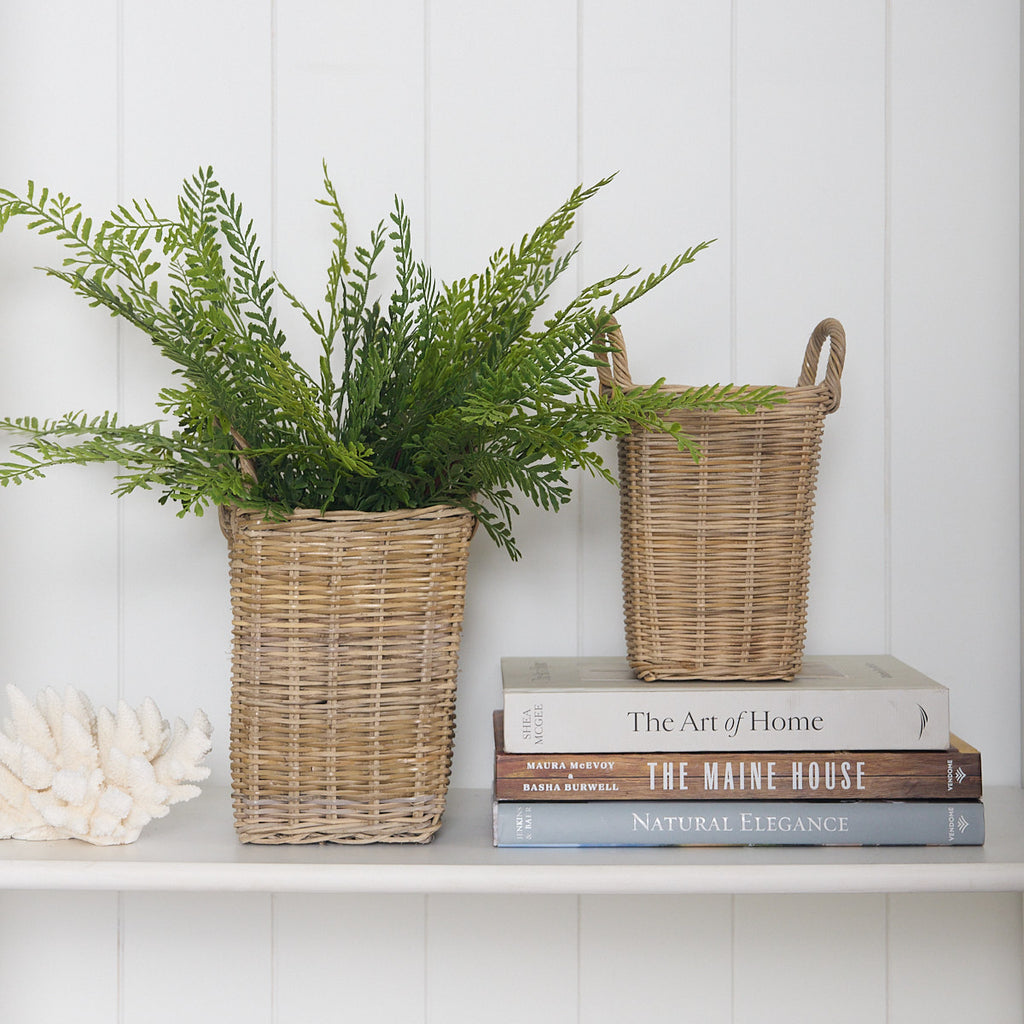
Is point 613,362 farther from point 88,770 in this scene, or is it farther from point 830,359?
point 88,770

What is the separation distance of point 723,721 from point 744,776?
4 centimetres

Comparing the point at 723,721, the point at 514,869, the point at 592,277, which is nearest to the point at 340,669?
the point at 514,869

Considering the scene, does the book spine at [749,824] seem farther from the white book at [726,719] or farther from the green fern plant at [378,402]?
the green fern plant at [378,402]

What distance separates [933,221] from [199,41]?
0.72m

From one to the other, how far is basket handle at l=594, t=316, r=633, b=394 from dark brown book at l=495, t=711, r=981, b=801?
0.29 metres

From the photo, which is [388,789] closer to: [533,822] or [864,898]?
[533,822]

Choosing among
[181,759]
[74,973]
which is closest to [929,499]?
[181,759]

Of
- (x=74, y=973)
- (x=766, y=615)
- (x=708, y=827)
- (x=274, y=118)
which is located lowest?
(x=74, y=973)

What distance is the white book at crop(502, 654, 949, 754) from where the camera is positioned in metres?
0.74

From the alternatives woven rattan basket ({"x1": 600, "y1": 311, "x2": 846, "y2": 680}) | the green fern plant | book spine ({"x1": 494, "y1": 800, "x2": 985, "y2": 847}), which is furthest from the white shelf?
the green fern plant

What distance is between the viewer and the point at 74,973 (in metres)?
0.94

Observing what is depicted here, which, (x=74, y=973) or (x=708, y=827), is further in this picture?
(x=74, y=973)

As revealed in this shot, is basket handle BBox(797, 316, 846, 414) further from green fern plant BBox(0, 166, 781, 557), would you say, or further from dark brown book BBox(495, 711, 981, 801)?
dark brown book BBox(495, 711, 981, 801)

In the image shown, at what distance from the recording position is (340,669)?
72cm
